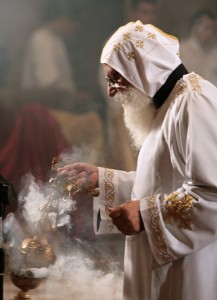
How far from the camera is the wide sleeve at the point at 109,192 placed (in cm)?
253

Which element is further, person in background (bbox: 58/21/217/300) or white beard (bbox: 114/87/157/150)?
white beard (bbox: 114/87/157/150)

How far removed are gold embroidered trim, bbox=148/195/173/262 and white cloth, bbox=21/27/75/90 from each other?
8.32 feet

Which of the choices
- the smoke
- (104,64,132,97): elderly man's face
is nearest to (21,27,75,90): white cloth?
the smoke

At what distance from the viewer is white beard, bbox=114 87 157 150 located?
2305 mm

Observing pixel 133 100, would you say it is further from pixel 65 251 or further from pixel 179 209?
pixel 65 251

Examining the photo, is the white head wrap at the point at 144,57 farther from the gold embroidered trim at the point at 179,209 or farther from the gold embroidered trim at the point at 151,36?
the gold embroidered trim at the point at 179,209

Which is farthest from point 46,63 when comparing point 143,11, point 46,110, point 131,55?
point 131,55

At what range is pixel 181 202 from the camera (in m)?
1.95

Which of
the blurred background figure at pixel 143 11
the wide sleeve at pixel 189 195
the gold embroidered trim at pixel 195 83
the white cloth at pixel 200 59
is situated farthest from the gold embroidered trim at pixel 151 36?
the white cloth at pixel 200 59

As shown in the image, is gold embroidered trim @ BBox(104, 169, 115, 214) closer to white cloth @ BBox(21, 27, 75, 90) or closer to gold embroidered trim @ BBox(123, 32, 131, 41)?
gold embroidered trim @ BBox(123, 32, 131, 41)

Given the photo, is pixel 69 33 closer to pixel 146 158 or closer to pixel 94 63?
pixel 94 63

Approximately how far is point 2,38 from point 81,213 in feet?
5.14

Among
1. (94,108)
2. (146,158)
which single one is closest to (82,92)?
(94,108)

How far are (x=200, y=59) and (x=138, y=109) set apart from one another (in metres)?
2.46
